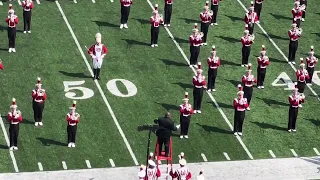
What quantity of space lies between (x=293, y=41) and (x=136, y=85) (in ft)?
20.7

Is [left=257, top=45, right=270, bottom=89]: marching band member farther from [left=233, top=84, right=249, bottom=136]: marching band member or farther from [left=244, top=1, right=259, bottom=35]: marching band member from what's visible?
[left=244, top=1, right=259, bottom=35]: marching band member

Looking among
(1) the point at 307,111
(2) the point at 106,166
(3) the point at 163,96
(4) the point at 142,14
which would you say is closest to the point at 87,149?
(2) the point at 106,166

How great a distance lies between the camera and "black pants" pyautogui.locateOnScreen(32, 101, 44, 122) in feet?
132

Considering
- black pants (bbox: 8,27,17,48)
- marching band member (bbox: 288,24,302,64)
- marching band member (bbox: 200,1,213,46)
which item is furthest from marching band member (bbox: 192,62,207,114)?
black pants (bbox: 8,27,17,48)

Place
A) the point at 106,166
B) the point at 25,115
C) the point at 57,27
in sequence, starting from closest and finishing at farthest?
the point at 106,166
the point at 25,115
the point at 57,27

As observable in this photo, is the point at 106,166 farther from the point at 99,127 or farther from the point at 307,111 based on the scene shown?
the point at 307,111

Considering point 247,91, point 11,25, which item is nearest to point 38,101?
point 11,25

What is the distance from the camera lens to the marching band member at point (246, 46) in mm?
45562

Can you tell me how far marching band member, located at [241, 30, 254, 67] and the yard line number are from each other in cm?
450

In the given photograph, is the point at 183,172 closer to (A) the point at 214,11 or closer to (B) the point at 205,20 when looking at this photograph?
(B) the point at 205,20

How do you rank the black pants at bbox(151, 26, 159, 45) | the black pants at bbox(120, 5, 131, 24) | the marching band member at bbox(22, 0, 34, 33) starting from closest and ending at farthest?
the black pants at bbox(151, 26, 159, 45), the marching band member at bbox(22, 0, 34, 33), the black pants at bbox(120, 5, 131, 24)

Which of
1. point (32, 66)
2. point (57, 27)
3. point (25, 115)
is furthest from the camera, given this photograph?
point (57, 27)

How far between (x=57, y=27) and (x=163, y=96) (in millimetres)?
6459

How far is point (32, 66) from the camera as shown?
44531 mm
